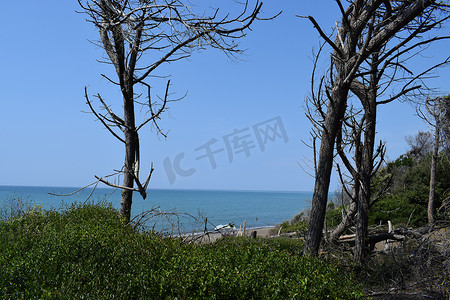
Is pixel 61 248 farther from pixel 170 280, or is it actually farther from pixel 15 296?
pixel 170 280

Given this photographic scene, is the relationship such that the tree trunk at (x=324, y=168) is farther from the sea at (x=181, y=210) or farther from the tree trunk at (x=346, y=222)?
the tree trunk at (x=346, y=222)

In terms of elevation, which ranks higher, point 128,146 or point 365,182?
point 128,146

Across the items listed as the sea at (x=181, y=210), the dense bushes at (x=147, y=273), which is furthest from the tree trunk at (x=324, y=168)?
the sea at (x=181, y=210)

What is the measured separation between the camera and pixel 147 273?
13.0 feet

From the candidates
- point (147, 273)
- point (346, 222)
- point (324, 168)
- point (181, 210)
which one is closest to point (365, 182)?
point (346, 222)

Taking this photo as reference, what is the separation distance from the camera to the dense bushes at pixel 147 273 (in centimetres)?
359

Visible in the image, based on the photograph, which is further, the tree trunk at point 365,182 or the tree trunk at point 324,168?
the tree trunk at point 365,182

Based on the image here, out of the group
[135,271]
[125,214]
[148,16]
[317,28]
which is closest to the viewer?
[135,271]

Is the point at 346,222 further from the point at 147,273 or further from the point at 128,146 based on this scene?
the point at 147,273

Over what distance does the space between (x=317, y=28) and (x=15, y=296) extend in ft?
19.0

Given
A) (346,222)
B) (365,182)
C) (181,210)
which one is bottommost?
(181,210)

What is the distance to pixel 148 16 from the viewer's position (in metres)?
7.81

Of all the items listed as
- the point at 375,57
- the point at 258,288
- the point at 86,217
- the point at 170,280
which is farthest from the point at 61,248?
the point at 375,57

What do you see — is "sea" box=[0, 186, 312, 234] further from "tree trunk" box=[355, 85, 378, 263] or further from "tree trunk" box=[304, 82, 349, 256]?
"tree trunk" box=[355, 85, 378, 263]
